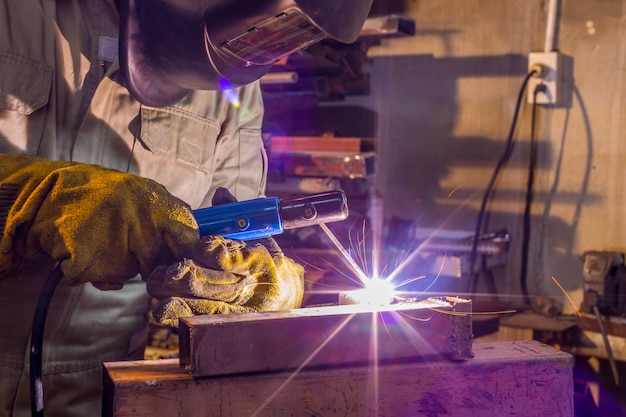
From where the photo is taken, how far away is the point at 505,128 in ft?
12.2

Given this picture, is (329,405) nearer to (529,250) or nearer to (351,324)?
(351,324)

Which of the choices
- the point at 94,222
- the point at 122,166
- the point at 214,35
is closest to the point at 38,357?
the point at 94,222

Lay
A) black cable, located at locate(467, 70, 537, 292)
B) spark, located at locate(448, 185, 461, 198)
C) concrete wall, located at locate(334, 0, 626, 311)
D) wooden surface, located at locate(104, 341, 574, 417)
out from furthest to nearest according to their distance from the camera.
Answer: spark, located at locate(448, 185, 461, 198) < black cable, located at locate(467, 70, 537, 292) < concrete wall, located at locate(334, 0, 626, 311) < wooden surface, located at locate(104, 341, 574, 417)

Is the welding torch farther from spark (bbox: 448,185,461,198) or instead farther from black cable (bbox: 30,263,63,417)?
spark (bbox: 448,185,461,198)

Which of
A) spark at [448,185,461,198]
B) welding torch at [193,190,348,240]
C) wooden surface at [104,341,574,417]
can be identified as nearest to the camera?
wooden surface at [104,341,574,417]

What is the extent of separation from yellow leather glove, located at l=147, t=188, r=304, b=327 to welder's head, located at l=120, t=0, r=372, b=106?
1.40 feet

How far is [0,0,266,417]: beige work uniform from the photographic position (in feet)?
5.37

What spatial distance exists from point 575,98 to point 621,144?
1.05ft

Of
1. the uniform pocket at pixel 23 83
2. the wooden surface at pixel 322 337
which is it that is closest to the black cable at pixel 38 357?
the wooden surface at pixel 322 337

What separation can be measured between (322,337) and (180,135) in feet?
3.11

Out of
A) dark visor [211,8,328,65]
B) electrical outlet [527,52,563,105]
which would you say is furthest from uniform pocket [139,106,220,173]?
electrical outlet [527,52,563,105]

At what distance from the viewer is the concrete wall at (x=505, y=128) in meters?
3.46

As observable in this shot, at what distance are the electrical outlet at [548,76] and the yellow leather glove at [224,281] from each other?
2.48 metres

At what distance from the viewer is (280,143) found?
3.62 metres
